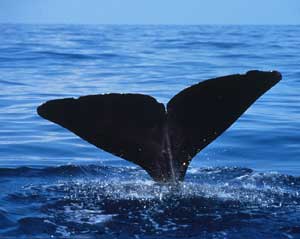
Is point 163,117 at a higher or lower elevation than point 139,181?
higher

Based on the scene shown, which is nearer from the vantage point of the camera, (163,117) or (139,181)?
(163,117)

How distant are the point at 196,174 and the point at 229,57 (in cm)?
1831

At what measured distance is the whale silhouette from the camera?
16.4 feet

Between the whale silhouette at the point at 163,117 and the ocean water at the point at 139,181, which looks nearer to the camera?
the ocean water at the point at 139,181

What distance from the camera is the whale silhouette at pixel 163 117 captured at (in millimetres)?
5008

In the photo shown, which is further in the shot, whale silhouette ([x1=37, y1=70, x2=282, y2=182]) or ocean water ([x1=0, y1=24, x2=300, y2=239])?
whale silhouette ([x1=37, y1=70, x2=282, y2=182])

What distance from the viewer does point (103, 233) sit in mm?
4719

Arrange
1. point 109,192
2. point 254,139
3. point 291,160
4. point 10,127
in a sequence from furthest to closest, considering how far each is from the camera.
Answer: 1. point 10,127
2. point 254,139
3. point 291,160
4. point 109,192

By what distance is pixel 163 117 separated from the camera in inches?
204

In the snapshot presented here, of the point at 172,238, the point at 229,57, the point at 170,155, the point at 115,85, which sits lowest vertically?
the point at 172,238

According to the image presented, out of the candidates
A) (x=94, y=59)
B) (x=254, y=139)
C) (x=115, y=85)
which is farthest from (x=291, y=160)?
(x=94, y=59)

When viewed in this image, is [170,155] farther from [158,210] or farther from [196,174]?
[196,174]

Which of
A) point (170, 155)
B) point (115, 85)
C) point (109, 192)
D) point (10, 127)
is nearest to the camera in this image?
point (170, 155)

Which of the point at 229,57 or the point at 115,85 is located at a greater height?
the point at 229,57
